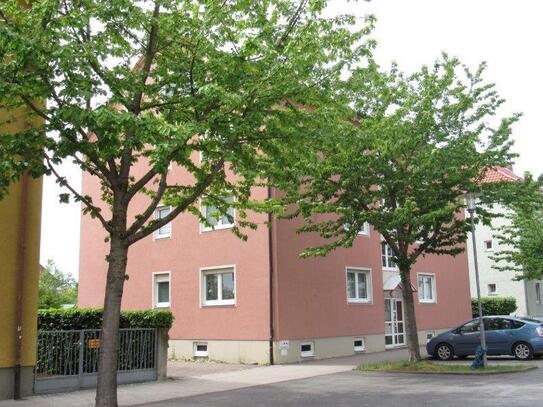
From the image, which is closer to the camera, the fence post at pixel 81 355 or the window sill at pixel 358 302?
the fence post at pixel 81 355

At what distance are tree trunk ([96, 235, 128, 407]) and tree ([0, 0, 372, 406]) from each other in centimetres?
2

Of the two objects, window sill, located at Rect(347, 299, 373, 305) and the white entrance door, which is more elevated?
window sill, located at Rect(347, 299, 373, 305)

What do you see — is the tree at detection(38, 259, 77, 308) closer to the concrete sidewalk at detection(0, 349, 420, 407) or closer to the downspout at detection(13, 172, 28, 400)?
the concrete sidewalk at detection(0, 349, 420, 407)

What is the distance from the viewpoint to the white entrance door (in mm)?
25844

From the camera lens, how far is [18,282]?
41.9ft

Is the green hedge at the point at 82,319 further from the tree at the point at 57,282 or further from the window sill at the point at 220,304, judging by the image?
the tree at the point at 57,282

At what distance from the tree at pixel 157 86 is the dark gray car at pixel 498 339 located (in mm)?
10996

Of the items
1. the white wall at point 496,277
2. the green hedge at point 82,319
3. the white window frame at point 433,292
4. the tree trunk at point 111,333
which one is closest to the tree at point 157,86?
the tree trunk at point 111,333

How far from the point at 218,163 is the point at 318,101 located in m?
2.05

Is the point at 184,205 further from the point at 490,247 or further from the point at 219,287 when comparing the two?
the point at 490,247

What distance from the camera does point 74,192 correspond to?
10.3 meters

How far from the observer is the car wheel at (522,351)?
18484 mm

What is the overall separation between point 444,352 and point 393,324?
649 centimetres

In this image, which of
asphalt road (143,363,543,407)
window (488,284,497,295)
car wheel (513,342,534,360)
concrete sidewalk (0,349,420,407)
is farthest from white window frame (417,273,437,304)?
window (488,284,497,295)
